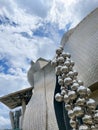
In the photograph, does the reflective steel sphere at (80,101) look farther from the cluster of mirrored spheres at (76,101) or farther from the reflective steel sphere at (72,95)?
the reflective steel sphere at (72,95)

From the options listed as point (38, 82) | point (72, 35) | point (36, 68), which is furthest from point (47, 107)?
point (36, 68)

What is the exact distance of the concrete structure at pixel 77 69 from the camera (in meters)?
13.3

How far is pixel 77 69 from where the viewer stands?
14.3 m

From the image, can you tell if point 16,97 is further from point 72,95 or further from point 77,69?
point 72,95

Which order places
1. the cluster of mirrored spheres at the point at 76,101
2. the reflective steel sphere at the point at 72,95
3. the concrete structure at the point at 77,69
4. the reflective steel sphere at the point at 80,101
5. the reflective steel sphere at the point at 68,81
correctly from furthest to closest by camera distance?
the concrete structure at the point at 77,69 → the reflective steel sphere at the point at 68,81 → the reflective steel sphere at the point at 72,95 → the reflective steel sphere at the point at 80,101 → the cluster of mirrored spheres at the point at 76,101

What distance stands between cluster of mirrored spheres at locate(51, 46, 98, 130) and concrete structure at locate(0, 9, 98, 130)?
22.9ft

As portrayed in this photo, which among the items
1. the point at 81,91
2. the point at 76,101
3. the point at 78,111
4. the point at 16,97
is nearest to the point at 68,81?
the point at 81,91

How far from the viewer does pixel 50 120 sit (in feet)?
49.3

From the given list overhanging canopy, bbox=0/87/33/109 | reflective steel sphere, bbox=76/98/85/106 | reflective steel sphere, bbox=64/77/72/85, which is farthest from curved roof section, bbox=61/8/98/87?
overhanging canopy, bbox=0/87/33/109

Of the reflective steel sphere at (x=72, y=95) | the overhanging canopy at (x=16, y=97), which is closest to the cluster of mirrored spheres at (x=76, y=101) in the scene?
the reflective steel sphere at (x=72, y=95)

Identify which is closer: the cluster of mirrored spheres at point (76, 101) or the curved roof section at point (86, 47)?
the cluster of mirrored spheres at point (76, 101)

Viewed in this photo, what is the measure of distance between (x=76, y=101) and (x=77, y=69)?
365 inches

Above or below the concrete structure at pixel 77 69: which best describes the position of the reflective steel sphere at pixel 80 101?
below

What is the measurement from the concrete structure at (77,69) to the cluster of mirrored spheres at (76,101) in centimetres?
697
